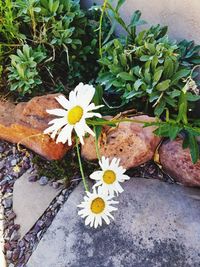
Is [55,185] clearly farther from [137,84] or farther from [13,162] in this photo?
[137,84]

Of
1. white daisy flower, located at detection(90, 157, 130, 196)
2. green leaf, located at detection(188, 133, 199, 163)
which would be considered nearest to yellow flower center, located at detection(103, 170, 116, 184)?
white daisy flower, located at detection(90, 157, 130, 196)

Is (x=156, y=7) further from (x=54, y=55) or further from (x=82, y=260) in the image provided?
(x=82, y=260)

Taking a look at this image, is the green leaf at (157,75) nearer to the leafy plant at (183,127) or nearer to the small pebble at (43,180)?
the leafy plant at (183,127)

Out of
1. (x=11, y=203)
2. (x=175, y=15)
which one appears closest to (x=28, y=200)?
(x=11, y=203)

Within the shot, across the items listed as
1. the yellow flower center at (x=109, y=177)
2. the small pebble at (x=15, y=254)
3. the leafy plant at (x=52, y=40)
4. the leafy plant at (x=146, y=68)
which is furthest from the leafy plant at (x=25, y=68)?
the small pebble at (x=15, y=254)

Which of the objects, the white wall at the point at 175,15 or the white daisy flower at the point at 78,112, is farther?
the white wall at the point at 175,15

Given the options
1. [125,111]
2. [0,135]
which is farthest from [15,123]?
[125,111]
